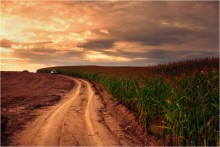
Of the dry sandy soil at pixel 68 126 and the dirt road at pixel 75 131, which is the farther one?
the dry sandy soil at pixel 68 126

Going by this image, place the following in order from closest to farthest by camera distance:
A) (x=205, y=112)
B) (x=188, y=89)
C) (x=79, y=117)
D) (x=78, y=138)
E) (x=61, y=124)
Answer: (x=205, y=112)
(x=188, y=89)
(x=78, y=138)
(x=61, y=124)
(x=79, y=117)

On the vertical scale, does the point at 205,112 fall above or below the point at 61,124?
above

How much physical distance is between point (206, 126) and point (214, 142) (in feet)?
1.63

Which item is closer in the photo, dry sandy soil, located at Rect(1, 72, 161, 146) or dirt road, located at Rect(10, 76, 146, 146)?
dirt road, located at Rect(10, 76, 146, 146)

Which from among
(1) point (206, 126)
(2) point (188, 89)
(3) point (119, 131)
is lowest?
(3) point (119, 131)

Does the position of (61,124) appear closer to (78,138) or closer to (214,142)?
(78,138)

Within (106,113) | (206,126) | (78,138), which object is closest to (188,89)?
(206,126)

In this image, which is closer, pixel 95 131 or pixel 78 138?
pixel 78 138

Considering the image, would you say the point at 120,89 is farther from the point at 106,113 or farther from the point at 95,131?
the point at 95,131

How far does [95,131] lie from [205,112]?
4.01m

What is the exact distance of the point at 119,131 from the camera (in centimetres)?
903

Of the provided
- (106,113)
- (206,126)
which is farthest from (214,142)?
(106,113)

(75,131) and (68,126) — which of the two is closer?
(75,131)

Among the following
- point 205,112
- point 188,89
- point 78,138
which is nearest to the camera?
point 205,112
